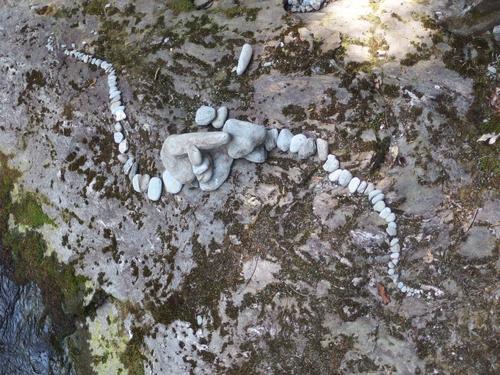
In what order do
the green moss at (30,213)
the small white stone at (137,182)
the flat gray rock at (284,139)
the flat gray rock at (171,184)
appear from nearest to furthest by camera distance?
the flat gray rock at (284,139) → the flat gray rock at (171,184) → the small white stone at (137,182) → the green moss at (30,213)

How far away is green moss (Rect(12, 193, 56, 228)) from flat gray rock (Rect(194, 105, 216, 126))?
2.89 meters

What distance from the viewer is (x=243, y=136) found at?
18.9 feet

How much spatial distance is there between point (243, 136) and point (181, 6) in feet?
8.27

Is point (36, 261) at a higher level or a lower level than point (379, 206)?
lower

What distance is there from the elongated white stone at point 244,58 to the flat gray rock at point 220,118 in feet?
1.98

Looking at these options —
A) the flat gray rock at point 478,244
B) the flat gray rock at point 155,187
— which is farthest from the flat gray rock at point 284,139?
the flat gray rock at point 478,244

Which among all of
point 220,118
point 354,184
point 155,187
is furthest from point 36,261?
point 354,184

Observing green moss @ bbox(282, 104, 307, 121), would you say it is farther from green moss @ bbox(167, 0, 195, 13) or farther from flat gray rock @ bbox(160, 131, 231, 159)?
green moss @ bbox(167, 0, 195, 13)

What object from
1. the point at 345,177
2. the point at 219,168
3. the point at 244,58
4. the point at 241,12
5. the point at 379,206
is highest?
the point at 241,12

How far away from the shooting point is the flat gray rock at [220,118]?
6141 millimetres

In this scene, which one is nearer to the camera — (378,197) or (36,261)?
(378,197)

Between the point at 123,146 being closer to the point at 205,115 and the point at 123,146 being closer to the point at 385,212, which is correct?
the point at 205,115

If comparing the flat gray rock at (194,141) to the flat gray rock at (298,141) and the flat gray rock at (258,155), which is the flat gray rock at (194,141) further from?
the flat gray rock at (298,141)

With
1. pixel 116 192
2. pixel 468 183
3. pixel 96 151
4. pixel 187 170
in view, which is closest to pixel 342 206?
pixel 468 183
